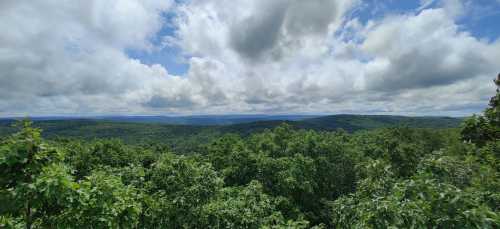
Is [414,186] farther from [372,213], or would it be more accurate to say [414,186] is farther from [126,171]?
[126,171]

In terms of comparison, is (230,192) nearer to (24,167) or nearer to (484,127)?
(24,167)

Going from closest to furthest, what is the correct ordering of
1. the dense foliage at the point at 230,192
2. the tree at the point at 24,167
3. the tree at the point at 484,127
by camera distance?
1. the tree at the point at 24,167
2. the dense foliage at the point at 230,192
3. the tree at the point at 484,127

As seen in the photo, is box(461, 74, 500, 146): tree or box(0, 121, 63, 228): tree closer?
box(0, 121, 63, 228): tree

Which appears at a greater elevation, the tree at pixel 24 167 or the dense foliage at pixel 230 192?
the tree at pixel 24 167

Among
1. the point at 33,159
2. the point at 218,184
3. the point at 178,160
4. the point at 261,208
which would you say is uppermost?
the point at 33,159

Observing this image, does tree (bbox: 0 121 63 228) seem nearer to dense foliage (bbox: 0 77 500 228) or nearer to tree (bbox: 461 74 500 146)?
dense foliage (bbox: 0 77 500 228)

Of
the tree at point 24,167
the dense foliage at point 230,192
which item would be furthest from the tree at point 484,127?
the tree at point 24,167

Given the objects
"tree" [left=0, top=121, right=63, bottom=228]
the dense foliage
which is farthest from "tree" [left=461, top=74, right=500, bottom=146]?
"tree" [left=0, top=121, right=63, bottom=228]

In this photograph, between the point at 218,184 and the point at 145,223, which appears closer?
the point at 145,223

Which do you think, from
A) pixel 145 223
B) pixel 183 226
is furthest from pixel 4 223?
pixel 183 226

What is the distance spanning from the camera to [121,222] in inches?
257

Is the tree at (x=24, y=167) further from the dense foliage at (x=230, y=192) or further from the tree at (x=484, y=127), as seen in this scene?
the tree at (x=484, y=127)

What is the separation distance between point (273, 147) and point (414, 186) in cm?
2687

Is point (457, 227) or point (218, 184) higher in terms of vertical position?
point (457, 227)
